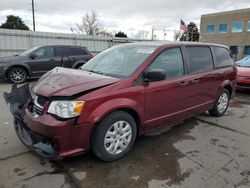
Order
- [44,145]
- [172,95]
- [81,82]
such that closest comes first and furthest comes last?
[44,145] → [81,82] → [172,95]

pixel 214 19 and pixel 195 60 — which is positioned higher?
pixel 214 19

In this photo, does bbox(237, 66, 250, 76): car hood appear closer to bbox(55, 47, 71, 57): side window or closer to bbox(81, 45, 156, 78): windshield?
bbox(81, 45, 156, 78): windshield

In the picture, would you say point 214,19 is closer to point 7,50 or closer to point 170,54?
point 7,50

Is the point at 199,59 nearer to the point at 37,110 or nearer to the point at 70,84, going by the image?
the point at 70,84

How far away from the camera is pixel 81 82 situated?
8.85 ft

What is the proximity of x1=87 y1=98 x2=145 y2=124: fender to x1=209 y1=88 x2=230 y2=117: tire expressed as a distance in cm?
254

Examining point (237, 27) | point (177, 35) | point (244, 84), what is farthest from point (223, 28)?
point (244, 84)

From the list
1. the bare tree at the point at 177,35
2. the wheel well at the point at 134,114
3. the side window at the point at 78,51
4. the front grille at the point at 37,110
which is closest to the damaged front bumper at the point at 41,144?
the front grille at the point at 37,110

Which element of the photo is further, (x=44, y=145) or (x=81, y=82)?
(x=81, y=82)

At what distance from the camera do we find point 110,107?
8.81 feet

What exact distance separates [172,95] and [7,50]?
41.4 ft

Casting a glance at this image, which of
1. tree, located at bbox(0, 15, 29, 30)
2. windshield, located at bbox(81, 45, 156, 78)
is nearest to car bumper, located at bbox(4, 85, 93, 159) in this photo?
windshield, located at bbox(81, 45, 156, 78)

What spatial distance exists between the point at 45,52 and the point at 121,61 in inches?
270

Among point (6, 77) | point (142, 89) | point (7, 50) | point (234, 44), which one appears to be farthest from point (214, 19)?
point (142, 89)
